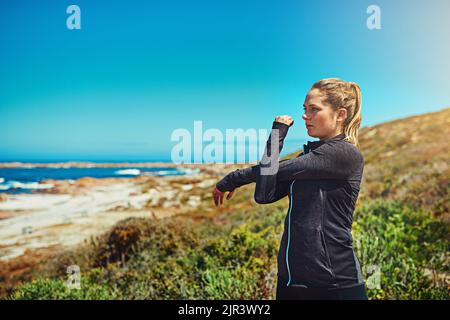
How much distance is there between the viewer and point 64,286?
5672 millimetres

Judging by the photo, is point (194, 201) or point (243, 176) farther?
point (194, 201)

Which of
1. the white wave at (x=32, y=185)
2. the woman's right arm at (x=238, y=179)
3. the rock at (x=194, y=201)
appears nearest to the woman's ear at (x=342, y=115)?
the woman's right arm at (x=238, y=179)

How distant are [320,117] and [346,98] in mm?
155

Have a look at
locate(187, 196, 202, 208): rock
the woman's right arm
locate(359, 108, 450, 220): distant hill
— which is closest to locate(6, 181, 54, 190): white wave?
locate(187, 196, 202, 208): rock

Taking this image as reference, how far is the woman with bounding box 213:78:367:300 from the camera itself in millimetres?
1748

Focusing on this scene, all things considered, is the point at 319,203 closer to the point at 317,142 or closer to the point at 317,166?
the point at 317,166

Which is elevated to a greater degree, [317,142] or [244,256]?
[317,142]

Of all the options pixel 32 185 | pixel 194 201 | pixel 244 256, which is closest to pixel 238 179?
pixel 244 256

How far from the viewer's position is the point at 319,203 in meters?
1.76

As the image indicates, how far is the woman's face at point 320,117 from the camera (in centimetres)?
183
